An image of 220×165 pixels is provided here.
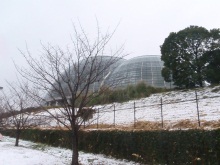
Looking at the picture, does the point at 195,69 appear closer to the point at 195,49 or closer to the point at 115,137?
the point at 195,49

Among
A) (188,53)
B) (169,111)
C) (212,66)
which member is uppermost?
(188,53)

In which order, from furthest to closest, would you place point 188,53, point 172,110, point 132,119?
point 188,53 → point 172,110 → point 132,119

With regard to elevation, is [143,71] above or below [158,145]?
above

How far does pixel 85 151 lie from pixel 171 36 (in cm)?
3175

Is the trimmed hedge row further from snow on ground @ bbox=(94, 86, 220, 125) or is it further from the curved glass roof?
the curved glass roof

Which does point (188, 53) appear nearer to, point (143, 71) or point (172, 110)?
point (143, 71)

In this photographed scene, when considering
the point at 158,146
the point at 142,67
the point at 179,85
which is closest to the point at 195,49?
the point at 179,85

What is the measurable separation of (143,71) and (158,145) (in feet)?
153

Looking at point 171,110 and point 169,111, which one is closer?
point 169,111

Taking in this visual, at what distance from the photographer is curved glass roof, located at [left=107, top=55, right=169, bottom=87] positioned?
55812 mm

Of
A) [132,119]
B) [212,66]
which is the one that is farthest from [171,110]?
[212,66]

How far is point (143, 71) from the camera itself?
5919 centimetres

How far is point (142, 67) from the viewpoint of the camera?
200 feet

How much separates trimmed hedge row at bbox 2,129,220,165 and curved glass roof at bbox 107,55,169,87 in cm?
3606
